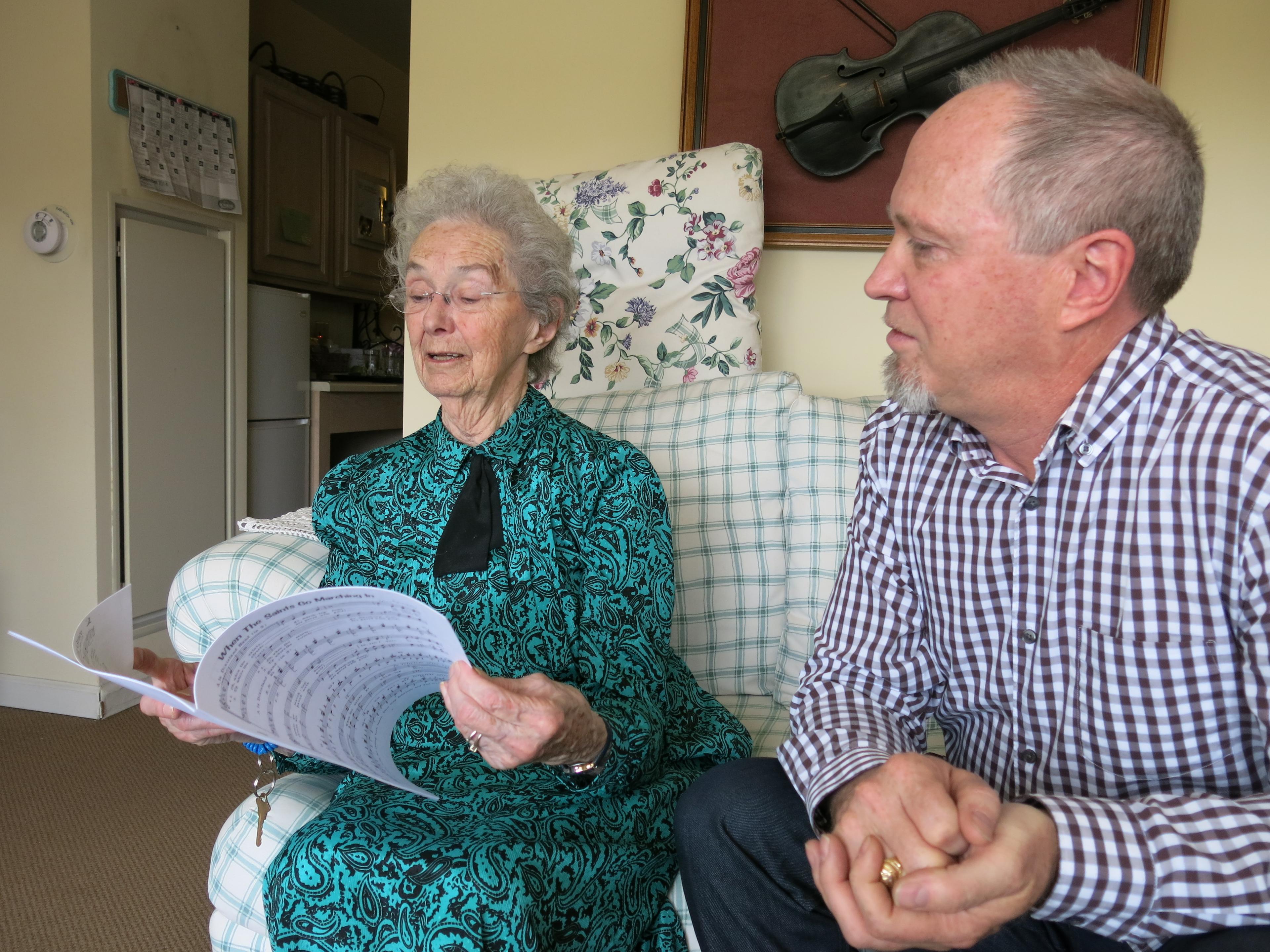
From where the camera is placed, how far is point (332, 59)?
4391mm

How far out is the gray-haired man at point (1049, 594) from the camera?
667 millimetres

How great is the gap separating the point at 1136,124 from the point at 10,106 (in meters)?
2.93

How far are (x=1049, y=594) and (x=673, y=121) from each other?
5.14 ft

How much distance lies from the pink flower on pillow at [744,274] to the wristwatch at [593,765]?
3.47ft

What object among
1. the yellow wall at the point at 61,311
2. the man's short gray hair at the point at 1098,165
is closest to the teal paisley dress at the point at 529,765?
the man's short gray hair at the point at 1098,165

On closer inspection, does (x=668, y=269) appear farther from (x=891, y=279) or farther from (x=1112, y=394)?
(x=1112, y=394)

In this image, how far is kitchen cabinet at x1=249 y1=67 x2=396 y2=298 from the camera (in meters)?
3.45

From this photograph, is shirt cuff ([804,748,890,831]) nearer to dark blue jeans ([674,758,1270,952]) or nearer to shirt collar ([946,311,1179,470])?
dark blue jeans ([674,758,1270,952])

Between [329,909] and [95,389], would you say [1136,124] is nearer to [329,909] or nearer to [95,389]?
[329,909]

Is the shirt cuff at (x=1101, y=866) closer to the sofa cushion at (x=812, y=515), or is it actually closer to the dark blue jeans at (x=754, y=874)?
the dark blue jeans at (x=754, y=874)

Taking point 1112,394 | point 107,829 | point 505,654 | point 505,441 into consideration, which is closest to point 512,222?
point 505,441

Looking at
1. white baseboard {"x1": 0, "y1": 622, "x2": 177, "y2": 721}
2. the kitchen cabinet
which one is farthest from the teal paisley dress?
the kitchen cabinet

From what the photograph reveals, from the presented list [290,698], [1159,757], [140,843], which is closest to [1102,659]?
[1159,757]

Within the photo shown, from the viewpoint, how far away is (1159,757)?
2.63 feet
